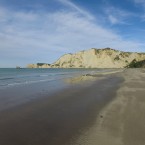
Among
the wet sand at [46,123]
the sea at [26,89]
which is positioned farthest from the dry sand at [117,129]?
the sea at [26,89]

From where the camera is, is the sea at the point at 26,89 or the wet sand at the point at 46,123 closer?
the wet sand at the point at 46,123

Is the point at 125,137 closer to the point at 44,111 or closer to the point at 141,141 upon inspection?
the point at 141,141

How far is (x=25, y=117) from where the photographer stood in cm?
871

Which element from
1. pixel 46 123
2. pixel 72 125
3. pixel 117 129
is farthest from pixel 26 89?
pixel 117 129

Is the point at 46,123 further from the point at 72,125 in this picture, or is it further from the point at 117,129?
the point at 117,129

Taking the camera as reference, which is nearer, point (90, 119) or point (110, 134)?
point (110, 134)

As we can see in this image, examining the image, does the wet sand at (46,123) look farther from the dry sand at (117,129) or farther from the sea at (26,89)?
the sea at (26,89)

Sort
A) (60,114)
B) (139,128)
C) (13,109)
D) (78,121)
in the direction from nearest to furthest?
(139,128), (78,121), (60,114), (13,109)

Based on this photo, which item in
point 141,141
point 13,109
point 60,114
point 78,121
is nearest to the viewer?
point 141,141

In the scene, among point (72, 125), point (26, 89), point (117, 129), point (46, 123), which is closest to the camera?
point (117, 129)

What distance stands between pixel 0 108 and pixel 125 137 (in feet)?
19.3

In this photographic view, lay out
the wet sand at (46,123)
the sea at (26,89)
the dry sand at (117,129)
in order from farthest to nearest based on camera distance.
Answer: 1. the sea at (26,89)
2. the wet sand at (46,123)
3. the dry sand at (117,129)

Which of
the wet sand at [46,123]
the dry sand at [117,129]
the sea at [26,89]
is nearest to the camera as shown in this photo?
the dry sand at [117,129]

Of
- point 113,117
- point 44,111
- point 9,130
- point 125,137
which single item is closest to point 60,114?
point 44,111
